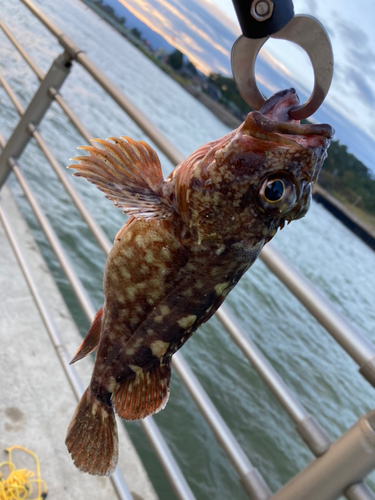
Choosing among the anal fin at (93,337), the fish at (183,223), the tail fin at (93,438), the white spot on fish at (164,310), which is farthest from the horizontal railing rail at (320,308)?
the tail fin at (93,438)

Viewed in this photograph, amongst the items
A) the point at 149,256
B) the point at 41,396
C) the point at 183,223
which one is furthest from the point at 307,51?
the point at 41,396

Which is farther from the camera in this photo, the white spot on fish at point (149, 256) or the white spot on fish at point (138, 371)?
the white spot on fish at point (138, 371)

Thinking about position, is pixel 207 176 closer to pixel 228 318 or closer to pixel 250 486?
pixel 228 318

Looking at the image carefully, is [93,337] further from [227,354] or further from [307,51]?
[227,354]

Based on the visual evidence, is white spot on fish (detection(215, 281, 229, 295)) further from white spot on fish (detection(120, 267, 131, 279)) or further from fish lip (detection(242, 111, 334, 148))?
fish lip (detection(242, 111, 334, 148))

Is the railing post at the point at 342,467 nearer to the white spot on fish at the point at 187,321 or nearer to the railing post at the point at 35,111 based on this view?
the white spot on fish at the point at 187,321

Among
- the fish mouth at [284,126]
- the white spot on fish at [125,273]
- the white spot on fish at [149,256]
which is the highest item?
the fish mouth at [284,126]

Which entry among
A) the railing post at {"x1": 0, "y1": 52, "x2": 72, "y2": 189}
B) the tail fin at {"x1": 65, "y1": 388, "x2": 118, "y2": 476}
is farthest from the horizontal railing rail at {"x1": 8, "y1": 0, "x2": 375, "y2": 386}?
the railing post at {"x1": 0, "y1": 52, "x2": 72, "y2": 189}
